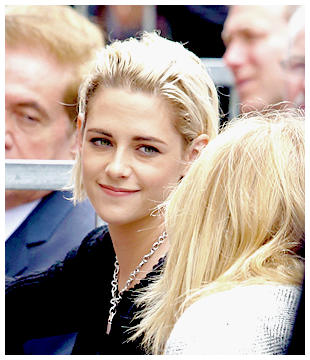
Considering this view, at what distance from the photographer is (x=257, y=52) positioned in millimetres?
1620

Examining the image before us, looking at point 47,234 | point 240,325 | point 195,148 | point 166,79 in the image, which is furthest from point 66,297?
point 240,325

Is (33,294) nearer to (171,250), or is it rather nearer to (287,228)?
(171,250)

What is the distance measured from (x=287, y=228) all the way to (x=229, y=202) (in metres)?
0.11

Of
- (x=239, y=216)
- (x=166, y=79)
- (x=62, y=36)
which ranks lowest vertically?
(x=239, y=216)

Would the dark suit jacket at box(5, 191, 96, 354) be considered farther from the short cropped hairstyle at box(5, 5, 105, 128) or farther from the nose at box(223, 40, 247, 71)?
the nose at box(223, 40, 247, 71)

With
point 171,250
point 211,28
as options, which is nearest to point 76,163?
point 171,250

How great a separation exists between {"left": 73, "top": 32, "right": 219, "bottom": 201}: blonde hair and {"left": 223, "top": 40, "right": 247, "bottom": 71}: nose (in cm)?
42

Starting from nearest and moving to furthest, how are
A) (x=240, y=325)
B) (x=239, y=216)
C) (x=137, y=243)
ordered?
(x=240, y=325)
(x=239, y=216)
(x=137, y=243)

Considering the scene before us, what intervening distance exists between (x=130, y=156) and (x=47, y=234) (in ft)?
2.42

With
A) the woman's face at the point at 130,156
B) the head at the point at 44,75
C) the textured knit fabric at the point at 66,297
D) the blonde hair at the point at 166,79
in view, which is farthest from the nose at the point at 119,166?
the head at the point at 44,75

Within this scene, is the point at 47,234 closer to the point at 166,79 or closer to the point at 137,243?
the point at 137,243

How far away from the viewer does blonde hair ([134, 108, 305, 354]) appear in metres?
0.85

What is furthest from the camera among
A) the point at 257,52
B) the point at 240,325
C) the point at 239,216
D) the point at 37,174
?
the point at 257,52

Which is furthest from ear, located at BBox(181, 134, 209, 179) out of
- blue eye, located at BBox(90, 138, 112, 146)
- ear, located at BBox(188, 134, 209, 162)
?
blue eye, located at BBox(90, 138, 112, 146)
